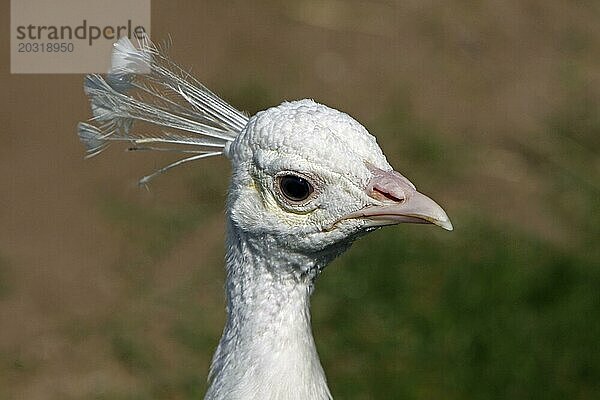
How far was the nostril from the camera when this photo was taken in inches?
89.6

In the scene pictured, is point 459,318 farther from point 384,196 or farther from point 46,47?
point 384,196

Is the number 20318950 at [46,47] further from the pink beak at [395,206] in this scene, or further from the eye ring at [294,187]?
the pink beak at [395,206]

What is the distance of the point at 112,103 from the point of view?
2615mm

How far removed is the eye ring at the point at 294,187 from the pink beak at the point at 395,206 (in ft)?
0.36

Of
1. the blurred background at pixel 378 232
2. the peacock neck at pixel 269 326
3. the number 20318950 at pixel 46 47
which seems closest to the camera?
the peacock neck at pixel 269 326

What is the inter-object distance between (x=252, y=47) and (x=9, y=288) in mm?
2257

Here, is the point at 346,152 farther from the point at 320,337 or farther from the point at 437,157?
the point at 437,157

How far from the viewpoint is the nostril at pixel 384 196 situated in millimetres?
2275

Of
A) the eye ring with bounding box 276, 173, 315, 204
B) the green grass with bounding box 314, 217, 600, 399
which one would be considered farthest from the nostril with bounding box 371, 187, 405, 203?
the green grass with bounding box 314, 217, 600, 399

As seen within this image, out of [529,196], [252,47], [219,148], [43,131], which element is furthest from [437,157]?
[219,148]

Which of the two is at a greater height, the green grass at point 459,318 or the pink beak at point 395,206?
the pink beak at point 395,206

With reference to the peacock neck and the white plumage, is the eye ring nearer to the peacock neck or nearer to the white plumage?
the white plumage

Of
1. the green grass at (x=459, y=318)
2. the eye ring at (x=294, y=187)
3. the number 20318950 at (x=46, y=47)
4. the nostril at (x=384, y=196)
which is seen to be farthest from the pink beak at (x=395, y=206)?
the number 20318950 at (x=46, y=47)

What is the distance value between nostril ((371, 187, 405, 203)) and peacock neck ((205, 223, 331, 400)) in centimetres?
23
